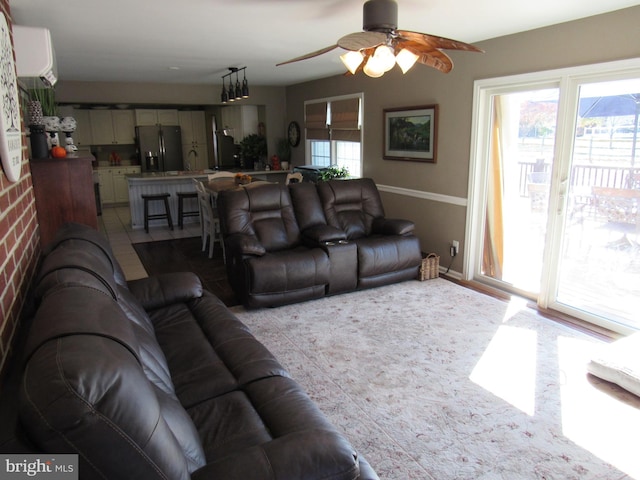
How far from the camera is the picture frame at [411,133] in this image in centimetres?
504

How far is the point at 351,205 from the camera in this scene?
506cm

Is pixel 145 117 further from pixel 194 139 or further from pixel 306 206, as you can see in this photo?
pixel 306 206

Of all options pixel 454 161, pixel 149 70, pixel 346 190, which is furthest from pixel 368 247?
pixel 149 70

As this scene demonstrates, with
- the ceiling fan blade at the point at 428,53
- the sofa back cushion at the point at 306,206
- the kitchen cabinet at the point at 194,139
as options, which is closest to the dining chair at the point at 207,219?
the sofa back cushion at the point at 306,206

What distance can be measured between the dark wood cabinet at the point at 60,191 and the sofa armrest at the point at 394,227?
2.77m

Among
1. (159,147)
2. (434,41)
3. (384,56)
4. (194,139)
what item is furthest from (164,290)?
(194,139)

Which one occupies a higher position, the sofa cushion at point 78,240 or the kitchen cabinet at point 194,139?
the kitchen cabinet at point 194,139

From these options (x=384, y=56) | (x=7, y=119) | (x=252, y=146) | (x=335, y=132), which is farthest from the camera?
(x=252, y=146)

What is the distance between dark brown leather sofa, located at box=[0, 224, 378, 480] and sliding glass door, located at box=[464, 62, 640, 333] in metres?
2.94

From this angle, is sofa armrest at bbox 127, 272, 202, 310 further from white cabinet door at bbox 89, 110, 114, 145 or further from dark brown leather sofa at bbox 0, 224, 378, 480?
white cabinet door at bbox 89, 110, 114, 145

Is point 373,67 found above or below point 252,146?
above

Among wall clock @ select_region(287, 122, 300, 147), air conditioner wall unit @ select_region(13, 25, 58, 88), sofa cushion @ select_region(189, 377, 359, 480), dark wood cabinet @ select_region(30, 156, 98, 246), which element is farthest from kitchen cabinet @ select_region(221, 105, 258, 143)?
sofa cushion @ select_region(189, 377, 359, 480)

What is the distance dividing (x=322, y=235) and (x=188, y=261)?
2.13 m

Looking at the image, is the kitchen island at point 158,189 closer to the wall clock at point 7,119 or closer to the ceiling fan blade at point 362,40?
the wall clock at point 7,119
